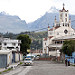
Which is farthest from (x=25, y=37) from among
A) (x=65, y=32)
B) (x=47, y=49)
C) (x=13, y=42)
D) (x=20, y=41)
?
(x=65, y=32)

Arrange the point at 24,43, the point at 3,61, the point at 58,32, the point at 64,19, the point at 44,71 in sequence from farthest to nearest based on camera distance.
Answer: the point at 64,19 < the point at 58,32 < the point at 24,43 < the point at 3,61 < the point at 44,71

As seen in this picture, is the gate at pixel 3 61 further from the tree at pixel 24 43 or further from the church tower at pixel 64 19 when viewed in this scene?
the church tower at pixel 64 19

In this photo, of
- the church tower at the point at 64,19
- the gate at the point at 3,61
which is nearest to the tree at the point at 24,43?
the church tower at the point at 64,19

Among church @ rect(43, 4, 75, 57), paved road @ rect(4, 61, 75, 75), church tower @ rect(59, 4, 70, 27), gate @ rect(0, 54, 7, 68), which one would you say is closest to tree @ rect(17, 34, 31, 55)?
church @ rect(43, 4, 75, 57)

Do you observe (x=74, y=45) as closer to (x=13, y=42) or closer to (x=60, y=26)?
(x=13, y=42)

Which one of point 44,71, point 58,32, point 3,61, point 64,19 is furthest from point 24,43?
point 44,71

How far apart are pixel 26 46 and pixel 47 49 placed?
21919mm

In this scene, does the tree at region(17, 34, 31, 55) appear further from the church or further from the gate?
the gate

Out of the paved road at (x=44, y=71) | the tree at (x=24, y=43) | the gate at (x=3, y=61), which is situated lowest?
the paved road at (x=44, y=71)

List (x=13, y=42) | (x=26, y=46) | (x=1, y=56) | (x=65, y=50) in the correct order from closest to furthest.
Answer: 1. (x=1, y=56)
2. (x=65, y=50)
3. (x=26, y=46)
4. (x=13, y=42)

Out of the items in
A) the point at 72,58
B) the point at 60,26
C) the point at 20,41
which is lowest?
the point at 72,58

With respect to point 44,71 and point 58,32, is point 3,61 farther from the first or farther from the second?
point 58,32

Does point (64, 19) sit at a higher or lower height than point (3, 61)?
higher

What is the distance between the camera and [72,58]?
6519 centimetres
